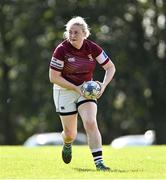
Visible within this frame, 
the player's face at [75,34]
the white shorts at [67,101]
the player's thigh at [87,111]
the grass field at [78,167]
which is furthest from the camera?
the white shorts at [67,101]

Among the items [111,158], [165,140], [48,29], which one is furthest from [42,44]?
[111,158]

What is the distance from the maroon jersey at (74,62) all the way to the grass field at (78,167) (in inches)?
54.9

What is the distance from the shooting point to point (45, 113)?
42.8 m

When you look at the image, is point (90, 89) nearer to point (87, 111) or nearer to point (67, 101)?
point (87, 111)

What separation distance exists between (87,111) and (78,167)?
3.36 ft

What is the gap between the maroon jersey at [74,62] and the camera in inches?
430

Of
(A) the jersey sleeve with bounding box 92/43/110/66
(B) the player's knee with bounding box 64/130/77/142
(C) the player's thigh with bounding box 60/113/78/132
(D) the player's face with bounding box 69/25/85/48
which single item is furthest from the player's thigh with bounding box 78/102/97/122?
(D) the player's face with bounding box 69/25/85/48

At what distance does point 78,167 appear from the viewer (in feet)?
37.0

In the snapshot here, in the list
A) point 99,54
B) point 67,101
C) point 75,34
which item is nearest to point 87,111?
point 67,101

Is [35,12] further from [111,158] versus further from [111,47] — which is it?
[111,158]

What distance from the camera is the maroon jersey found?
1093cm

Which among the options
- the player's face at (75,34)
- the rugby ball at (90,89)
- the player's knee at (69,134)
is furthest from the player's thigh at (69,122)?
the player's face at (75,34)

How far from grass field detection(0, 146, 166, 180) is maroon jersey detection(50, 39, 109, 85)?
1.39 m

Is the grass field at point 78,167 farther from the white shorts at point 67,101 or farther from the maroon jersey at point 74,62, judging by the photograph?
the maroon jersey at point 74,62
